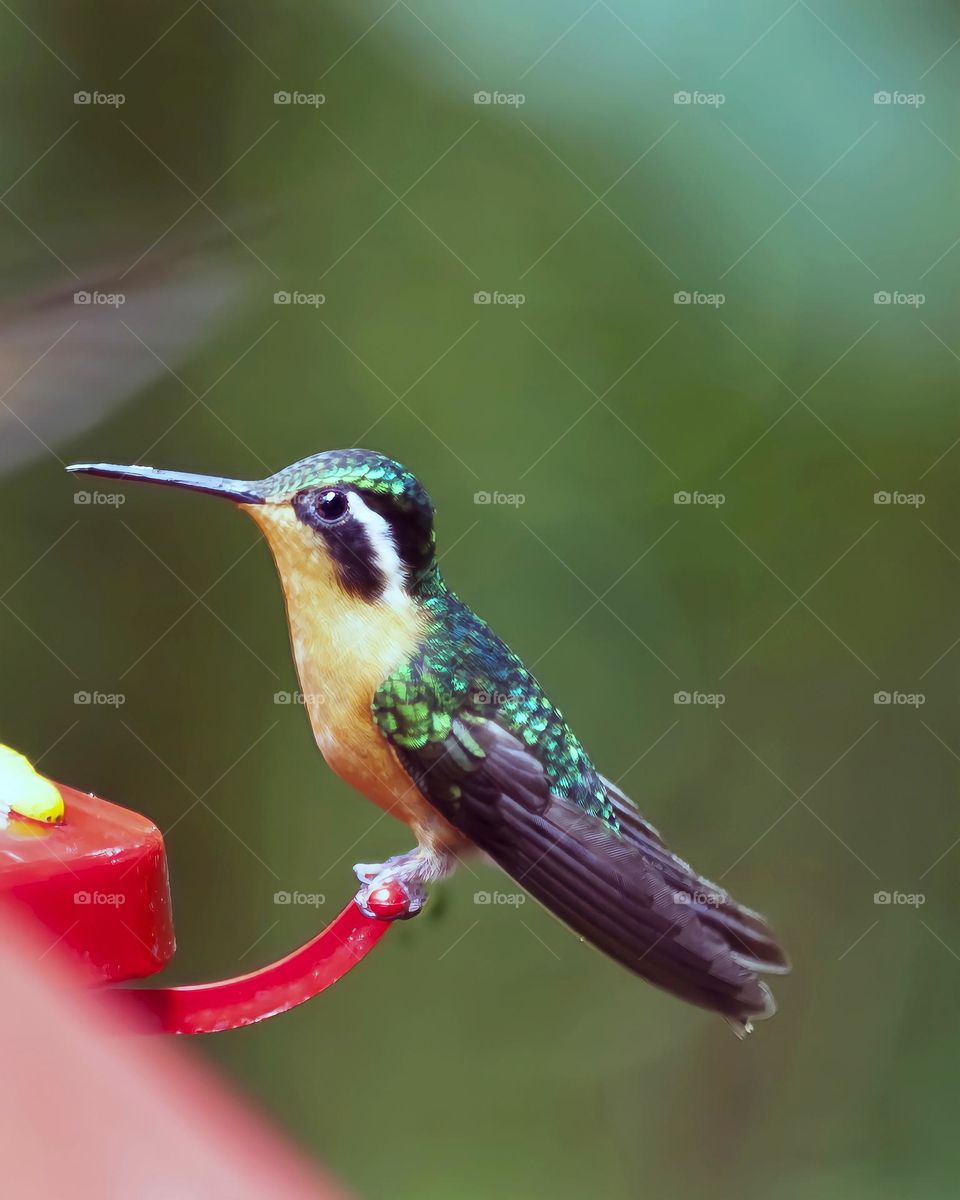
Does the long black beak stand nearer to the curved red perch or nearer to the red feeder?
the red feeder

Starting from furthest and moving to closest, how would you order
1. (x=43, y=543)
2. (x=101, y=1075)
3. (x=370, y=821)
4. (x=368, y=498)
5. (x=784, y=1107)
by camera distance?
1. (x=784, y=1107)
2. (x=370, y=821)
3. (x=43, y=543)
4. (x=368, y=498)
5. (x=101, y=1075)

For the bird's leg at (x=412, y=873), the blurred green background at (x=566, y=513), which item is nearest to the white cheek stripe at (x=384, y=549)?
the bird's leg at (x=412, y=873)

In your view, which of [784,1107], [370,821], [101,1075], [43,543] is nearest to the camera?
[101,1075]

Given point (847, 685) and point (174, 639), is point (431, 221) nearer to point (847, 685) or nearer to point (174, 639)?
point (174, 639)

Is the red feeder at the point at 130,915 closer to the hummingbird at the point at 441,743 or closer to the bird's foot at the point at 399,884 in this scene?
the bird's foot at the point at 399,884

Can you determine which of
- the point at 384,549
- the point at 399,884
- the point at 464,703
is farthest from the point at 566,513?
the point at 399,884

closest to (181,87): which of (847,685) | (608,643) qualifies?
(608,643)

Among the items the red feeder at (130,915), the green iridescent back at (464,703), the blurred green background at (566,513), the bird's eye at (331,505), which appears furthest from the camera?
the blurred green background at (566,513)
